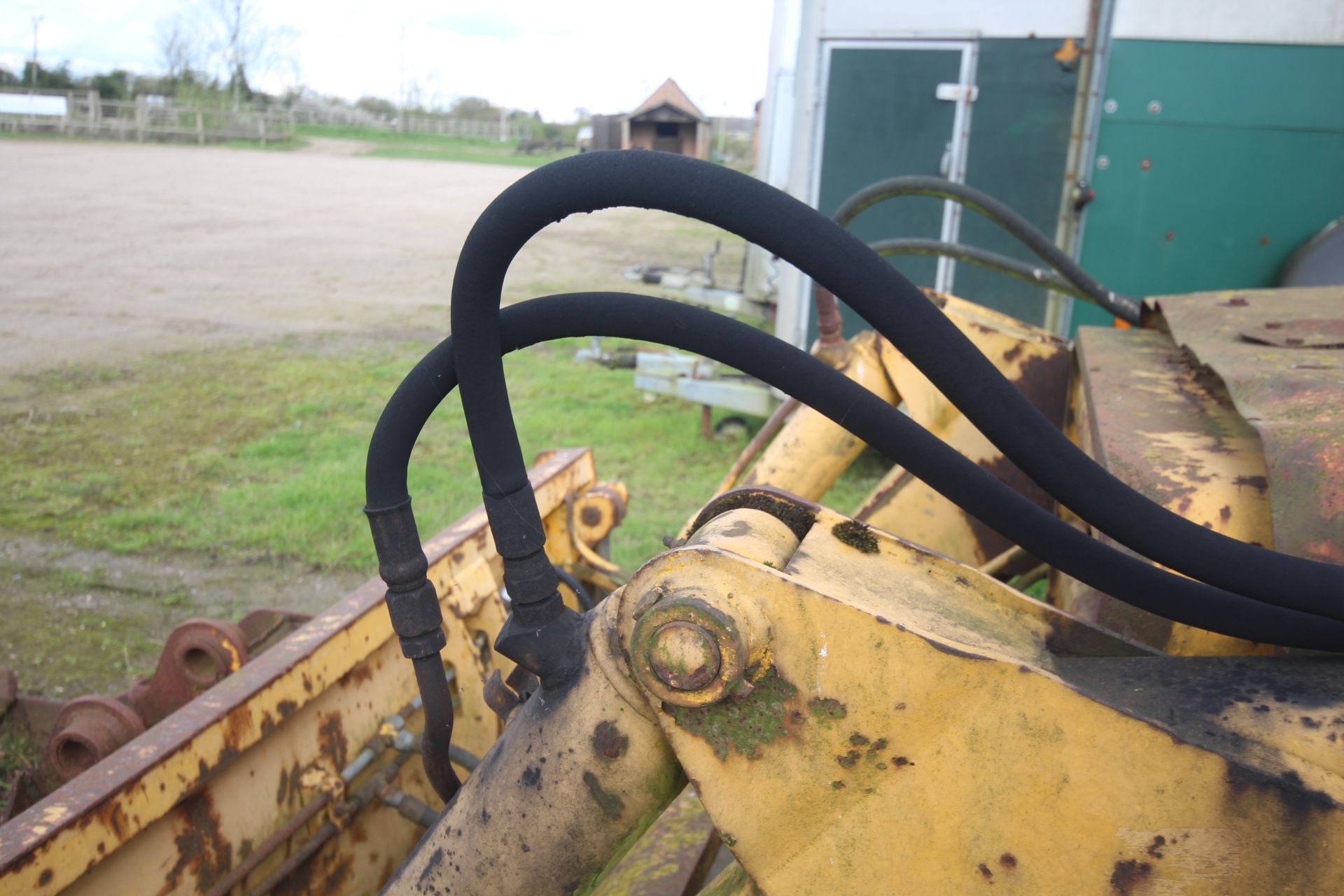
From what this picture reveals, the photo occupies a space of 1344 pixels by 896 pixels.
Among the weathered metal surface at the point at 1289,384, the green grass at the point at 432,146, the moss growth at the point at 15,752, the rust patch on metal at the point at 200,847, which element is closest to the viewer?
the weathered metal surface at the point at 1289,384

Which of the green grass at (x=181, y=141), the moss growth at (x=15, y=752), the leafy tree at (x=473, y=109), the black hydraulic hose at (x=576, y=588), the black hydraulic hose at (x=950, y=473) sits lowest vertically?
the moss growth at (x=15, y=752)

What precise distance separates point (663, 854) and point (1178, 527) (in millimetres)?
1291

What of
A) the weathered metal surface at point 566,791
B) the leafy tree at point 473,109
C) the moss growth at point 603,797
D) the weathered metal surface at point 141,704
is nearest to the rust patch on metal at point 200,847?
the weathered metal surface at point 141,704

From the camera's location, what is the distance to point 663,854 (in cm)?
185

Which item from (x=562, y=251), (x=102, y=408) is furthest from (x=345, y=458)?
(x=562, y=251)

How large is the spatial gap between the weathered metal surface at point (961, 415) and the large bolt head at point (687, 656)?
138 centimetres

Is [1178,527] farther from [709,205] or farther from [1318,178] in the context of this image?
[1318,178]

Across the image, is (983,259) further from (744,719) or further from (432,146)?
(432,146)

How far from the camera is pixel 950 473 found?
0.90 m

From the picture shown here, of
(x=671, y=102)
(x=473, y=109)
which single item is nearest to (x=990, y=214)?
(x=671, y=102)

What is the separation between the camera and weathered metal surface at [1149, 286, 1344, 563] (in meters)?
1.06

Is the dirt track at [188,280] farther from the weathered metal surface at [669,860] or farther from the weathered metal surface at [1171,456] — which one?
the weathered metal surface at [1171,456]

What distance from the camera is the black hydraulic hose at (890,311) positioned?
78 centimetres

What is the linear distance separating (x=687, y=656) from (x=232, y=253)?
13133 mm
